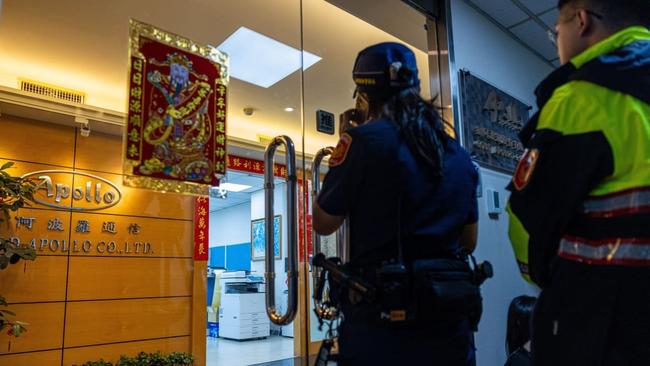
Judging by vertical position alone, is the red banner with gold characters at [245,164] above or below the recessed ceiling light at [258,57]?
below

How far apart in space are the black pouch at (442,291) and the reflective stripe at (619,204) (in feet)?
1.08

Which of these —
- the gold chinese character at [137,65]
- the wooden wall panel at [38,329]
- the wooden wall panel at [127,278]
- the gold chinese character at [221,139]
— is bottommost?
the wooden wall panel at [38,329]

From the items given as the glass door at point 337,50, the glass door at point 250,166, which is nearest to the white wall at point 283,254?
the glass door at point 250,166

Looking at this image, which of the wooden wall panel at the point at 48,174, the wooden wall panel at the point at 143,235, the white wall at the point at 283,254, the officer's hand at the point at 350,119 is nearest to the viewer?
the officer's hand at the point at 350,119

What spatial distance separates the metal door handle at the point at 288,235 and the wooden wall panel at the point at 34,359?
8.37ft

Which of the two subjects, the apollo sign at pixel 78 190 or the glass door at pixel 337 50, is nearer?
the glass door at pixel 337 50

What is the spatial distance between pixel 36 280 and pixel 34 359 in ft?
2.05

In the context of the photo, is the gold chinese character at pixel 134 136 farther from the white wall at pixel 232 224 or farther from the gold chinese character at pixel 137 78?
the white wall at pixel 232 224

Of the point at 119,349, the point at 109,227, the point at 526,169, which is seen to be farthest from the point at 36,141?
the point at 526,169

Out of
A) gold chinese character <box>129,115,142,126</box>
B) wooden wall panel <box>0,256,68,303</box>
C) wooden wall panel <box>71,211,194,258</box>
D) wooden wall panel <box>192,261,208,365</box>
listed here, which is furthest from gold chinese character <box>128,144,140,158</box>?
wooden wall panel <box>192,261,208,365</box>

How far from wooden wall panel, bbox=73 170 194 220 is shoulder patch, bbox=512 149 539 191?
302cm

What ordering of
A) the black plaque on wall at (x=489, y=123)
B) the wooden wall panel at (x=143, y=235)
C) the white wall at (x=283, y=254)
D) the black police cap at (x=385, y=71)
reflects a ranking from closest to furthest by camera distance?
1. the black police cap at (x=385, y=71)
2. the white wall at (x=283, y=254)
3. the black plaque on wall at (x=489, y=123)
4. the wooden wall panel at (x=143, y=235)

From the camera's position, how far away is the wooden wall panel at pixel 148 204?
3580 mm

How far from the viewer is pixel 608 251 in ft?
2.97
